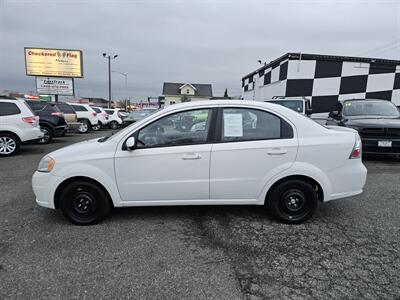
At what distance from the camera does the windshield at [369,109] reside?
7109 mm

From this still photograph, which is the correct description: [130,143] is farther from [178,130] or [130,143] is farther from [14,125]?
[14,125]

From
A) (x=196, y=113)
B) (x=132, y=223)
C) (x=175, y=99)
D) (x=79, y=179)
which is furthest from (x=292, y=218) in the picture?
(x=175, y=99)

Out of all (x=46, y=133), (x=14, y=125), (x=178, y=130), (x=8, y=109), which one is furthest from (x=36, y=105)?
(x=178, y=130)

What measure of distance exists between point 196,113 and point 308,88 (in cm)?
957

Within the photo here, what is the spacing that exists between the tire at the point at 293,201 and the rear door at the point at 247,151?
22cm

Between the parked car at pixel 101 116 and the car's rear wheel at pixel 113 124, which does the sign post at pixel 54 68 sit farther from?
the parked car at pixel 101 116

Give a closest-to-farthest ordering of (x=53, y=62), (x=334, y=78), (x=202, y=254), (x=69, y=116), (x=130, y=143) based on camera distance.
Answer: (x=202, y=254)
(x=130, y=143)
(x=334, y=78)
(x=69, y=116)
(x=53, y=62)

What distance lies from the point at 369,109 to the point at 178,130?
665 cm

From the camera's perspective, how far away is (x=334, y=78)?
35.9 feet

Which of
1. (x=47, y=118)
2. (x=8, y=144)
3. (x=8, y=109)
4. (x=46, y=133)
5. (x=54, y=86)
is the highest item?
Result: (x=54, y=86)

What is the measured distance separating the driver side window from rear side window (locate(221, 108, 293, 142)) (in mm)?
238

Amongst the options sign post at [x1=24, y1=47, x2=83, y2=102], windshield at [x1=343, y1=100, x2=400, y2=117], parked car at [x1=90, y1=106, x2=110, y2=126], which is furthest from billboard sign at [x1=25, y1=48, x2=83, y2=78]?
windshield at [x1=343, y1=100, x2=400, y2=117]

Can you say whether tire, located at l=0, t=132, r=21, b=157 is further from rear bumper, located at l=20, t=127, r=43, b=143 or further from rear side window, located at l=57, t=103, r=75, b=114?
rear side window, located at l=57, t=103, r=75, b=114

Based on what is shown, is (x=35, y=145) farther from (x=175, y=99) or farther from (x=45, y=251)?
(x=175, y=99)
